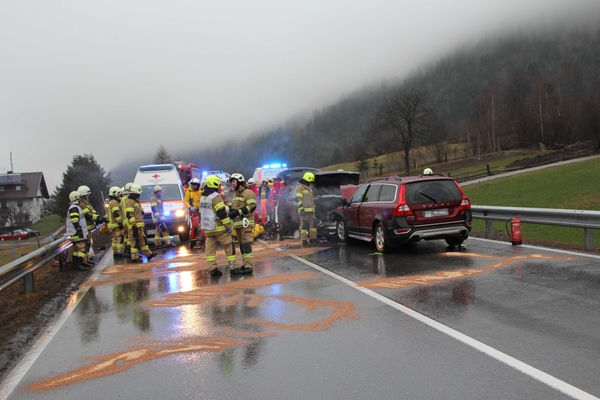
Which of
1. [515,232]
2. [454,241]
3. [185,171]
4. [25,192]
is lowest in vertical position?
[454,241]

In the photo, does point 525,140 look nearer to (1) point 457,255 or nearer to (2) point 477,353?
(1) point 457,255

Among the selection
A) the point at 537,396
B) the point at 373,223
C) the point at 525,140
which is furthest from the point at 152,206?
the point at 525,140

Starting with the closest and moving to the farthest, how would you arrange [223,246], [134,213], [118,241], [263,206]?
[223,246], [134,213], [118,241], [263,206]

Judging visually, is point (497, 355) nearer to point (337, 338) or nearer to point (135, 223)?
point (337, 338)

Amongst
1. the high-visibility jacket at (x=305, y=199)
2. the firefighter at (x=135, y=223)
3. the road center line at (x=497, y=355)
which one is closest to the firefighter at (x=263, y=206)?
the high-visibility jacket at (x=305, y=199)

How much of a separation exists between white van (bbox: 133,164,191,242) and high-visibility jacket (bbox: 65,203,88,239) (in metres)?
3.97

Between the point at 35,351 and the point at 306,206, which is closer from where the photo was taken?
the point at 35,351

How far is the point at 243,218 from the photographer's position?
9.96 m

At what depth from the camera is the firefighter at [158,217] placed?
50.5 ft

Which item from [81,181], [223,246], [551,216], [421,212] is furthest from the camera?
[81,181]

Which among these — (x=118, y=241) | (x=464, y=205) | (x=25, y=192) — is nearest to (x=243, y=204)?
(x=464, y=205)

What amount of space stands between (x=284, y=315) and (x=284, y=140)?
54386 mm

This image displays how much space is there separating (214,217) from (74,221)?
425 centimetres

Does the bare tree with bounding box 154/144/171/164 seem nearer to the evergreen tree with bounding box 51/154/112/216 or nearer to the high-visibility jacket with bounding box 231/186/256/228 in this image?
the evergreen tree with bounding box 51/154/112/216
